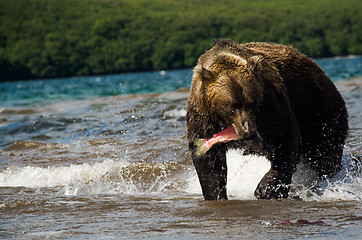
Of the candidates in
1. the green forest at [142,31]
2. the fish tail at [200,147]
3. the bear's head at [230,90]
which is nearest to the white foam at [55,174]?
the fish tail at [200,147]

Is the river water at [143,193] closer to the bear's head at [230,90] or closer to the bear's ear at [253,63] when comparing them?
the bear's head at [230,90]

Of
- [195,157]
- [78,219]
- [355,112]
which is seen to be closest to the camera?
[78,219]

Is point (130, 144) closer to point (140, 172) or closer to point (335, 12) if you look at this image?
point (140, 172)

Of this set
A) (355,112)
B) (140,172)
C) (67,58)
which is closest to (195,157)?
(140,172)

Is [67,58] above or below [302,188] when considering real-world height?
below

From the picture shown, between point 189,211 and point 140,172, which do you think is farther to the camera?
point 140,172

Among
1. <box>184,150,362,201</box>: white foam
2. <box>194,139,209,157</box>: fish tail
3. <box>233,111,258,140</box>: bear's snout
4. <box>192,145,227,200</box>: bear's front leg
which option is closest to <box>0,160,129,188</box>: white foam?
<box>184,150,362,201</box>: white foam

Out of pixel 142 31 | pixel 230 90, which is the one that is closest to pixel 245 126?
pixel 230 90

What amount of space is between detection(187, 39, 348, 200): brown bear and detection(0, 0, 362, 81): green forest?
A: 97.9 meters

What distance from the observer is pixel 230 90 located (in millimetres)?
4902

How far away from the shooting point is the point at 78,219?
5211mm

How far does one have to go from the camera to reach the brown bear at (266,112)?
4.98 meters

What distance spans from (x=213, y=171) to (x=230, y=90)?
1.17 metres

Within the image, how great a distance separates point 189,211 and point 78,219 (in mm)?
1069
